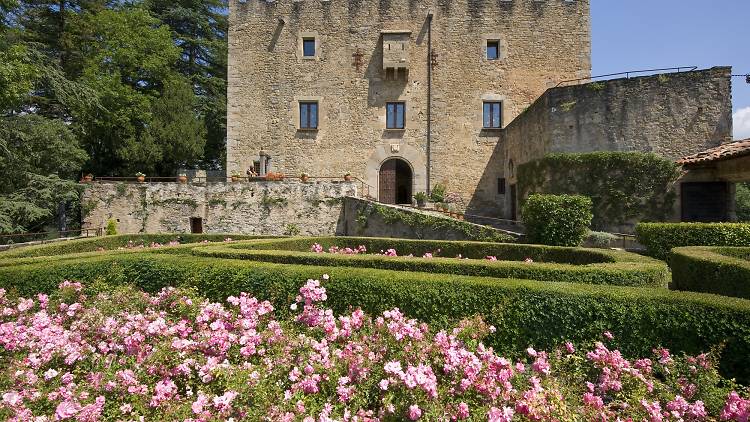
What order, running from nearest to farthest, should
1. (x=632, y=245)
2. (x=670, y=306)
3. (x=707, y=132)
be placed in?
1. (x=670, y=306)
2. (x=632, y=245)
3. (x=707, y=132)

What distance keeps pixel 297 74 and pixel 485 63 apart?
1095cm

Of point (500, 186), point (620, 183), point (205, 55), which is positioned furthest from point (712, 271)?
point (205, 55)

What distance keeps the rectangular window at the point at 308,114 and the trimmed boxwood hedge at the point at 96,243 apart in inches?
398

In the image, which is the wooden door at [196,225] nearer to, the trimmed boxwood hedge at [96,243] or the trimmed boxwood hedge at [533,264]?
the trimmed boxwood hedge at [96,243]

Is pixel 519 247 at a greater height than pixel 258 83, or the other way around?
pixel 258 83

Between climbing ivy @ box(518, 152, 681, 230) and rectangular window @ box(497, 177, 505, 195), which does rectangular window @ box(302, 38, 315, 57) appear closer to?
rectangular window @ box(497, 177, 505, 195)

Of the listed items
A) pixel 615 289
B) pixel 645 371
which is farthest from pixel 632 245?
pixel 645 371

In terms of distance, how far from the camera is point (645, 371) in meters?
3.76

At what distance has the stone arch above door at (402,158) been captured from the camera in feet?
70.8

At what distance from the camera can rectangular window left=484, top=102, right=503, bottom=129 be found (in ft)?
70.4

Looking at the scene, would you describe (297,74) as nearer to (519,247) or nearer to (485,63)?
(485,63)

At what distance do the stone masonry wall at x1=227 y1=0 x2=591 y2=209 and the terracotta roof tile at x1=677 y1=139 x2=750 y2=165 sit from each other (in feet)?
30.8

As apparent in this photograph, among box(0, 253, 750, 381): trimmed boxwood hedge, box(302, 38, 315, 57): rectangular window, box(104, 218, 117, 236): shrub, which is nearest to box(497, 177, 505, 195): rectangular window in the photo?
box(302, 38, 315, 57): rectangular window

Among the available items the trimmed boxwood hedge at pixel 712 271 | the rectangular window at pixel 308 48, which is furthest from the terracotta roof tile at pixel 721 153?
the rectangular window at pixel 308 48
